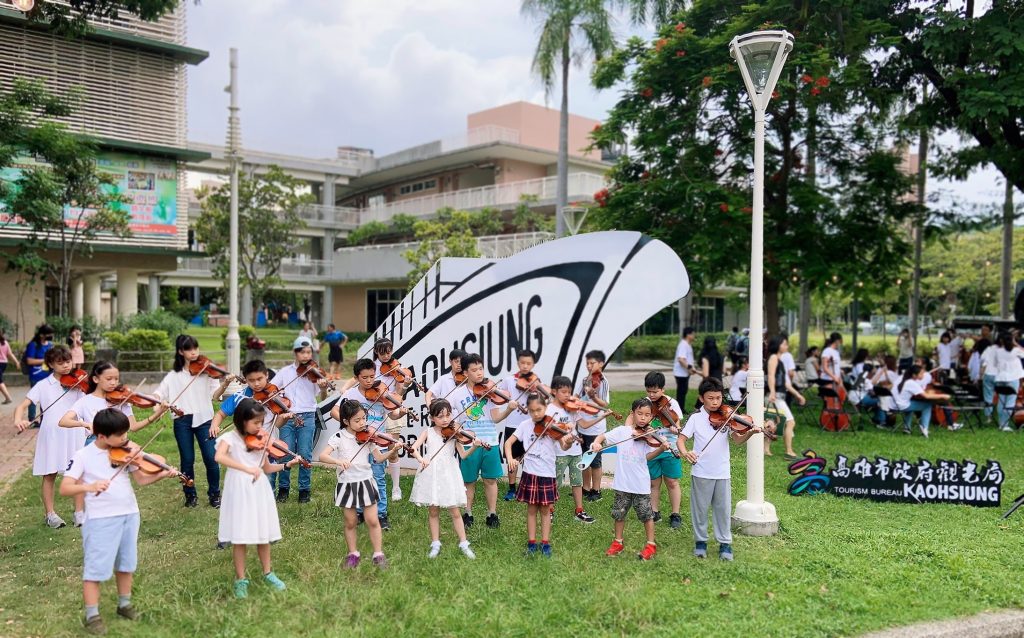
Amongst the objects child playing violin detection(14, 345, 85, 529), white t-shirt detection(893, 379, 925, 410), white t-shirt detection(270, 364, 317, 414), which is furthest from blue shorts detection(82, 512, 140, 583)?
white t-shirt detection(893, 379, 925, 410)

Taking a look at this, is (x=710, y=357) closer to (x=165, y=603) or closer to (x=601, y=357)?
(x=601, y=357)

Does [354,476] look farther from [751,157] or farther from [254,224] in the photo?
[254,224]

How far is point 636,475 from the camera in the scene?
6.17m

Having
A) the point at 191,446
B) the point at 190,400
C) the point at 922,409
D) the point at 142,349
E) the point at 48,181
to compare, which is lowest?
the point at 922,409

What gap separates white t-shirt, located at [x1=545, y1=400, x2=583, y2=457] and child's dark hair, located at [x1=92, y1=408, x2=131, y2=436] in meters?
3.33

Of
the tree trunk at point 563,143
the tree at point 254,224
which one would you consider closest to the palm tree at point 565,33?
the tree trunk at point 563,143

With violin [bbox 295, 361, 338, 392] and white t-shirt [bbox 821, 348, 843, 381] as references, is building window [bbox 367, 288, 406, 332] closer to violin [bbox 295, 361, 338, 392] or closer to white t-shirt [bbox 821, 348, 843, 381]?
white t-shirt [bbox 821, 348, 843, 381]

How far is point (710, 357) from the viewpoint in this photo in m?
13.0

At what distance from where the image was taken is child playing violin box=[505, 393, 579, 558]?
624cm

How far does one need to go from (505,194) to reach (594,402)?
2771 centimetres

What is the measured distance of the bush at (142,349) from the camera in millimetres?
19500

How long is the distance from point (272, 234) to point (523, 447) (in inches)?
881

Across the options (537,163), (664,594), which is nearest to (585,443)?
(664,594)

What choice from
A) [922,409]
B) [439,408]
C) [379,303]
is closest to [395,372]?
[439,408]
